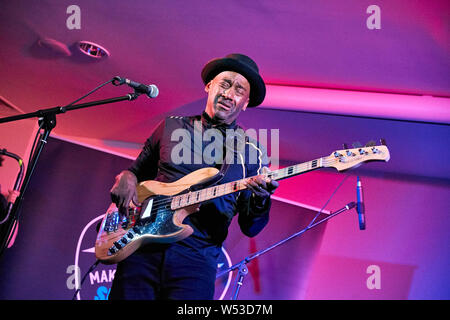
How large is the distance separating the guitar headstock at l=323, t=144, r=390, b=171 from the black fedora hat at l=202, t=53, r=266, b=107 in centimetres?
93

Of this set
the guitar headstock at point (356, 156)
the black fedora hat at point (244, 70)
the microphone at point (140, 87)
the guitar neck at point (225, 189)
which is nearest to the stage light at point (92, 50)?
the black fedora hat at point (244, 70)

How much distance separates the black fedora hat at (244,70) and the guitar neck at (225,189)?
0.91 meters

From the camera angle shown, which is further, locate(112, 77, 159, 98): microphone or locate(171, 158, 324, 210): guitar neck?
locate(112, 77, 159, 98): microphone

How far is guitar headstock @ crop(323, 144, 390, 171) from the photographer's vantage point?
7.79ft

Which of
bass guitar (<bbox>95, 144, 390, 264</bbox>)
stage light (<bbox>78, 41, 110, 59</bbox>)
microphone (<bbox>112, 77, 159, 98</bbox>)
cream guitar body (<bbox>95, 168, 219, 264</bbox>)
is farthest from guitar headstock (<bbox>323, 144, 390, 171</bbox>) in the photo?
stage light (<bbox>78, 41, 110, 59</bbox>)

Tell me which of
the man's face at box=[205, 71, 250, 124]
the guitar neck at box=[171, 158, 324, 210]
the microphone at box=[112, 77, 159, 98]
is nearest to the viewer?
the guitar neck at box=[171, 158, 324, 210]

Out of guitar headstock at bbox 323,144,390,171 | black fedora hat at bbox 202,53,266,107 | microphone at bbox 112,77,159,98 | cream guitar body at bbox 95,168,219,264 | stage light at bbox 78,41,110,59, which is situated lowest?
cream guitar body at bbox 95,168,219,264

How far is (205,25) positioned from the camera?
4.01 meters

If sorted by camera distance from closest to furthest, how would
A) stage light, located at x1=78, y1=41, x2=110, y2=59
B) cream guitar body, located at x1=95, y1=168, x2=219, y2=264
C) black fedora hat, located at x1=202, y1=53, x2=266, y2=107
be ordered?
cream guitar body, located at x1=95, y1=168, x2=219, y2=264 < black fedora hat, located at x1=202, y1=53, x2=266, y2=107 < stage light, located at x1=78, y1=41, x2=110, y2=59

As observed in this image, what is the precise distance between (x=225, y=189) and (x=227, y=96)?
2.61ft

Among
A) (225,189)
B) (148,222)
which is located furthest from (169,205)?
(225,189)

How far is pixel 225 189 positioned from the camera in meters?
2.47

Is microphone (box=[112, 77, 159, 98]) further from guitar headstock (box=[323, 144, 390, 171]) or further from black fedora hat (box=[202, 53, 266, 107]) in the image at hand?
guitar headstock (box=[323, 144, 390, 171])

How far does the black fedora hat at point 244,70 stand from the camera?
3.05m
